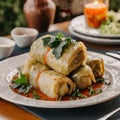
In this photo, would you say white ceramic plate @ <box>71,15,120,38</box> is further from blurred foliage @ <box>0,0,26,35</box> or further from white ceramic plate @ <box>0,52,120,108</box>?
blurred foliage @ <box>0,0,26,35</box>

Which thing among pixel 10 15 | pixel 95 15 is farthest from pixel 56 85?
pixel 10 15

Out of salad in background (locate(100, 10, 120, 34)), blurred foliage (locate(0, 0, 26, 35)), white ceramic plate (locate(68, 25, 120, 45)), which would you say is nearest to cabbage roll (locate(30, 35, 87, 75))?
white ceramic plate (locate(68, 25, 120, 45))

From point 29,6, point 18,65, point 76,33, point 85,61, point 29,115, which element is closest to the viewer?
point 29,115

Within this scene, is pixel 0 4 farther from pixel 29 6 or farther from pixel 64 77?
pixel 64 77

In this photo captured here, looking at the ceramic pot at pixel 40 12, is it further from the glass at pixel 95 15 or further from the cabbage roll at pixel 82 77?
the cabbage roll at pixel 82 77

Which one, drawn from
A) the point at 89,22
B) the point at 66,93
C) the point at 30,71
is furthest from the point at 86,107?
the point at 89,22

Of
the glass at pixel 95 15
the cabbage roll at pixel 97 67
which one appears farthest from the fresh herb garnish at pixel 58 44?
the glass at pixel 95 15
